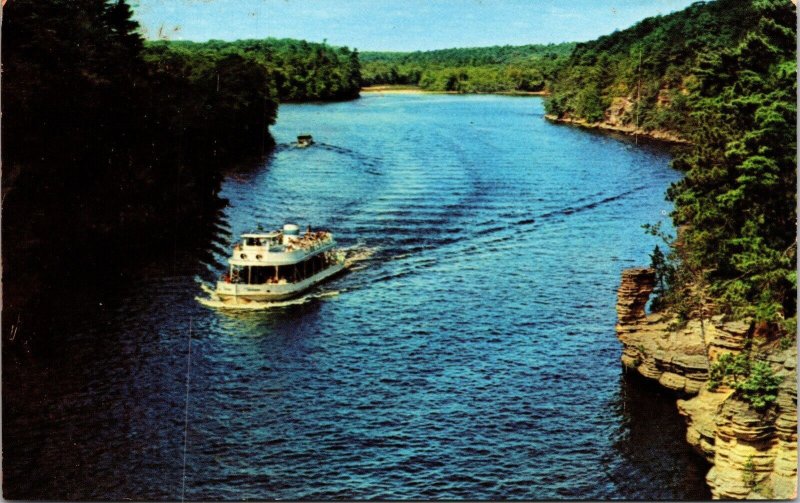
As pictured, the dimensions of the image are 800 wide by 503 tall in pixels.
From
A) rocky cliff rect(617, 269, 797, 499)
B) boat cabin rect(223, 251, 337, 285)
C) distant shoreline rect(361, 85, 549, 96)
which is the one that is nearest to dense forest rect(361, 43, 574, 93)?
distant shoreline rect(361, 85, 549, 96)

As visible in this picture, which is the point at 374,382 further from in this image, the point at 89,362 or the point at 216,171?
the point at 216,171

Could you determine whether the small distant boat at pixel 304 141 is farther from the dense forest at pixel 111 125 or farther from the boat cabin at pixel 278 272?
the boat cabin at pixel 278 272

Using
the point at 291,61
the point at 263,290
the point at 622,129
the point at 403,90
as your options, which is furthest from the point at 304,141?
the point at 622,129

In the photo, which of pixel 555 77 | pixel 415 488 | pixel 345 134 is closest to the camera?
pixel 415 488

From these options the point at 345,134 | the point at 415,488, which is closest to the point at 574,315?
the point at 415,488

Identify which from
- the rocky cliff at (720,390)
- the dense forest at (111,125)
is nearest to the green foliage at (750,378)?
the rocky cliff at (720,390)

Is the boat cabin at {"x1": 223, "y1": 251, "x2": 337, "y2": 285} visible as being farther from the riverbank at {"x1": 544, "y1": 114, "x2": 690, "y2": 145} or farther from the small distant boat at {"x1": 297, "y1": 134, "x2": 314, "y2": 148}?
the riverbank at {"x1": 544, "y1": 114, "x2": 690, "y2": 145}
